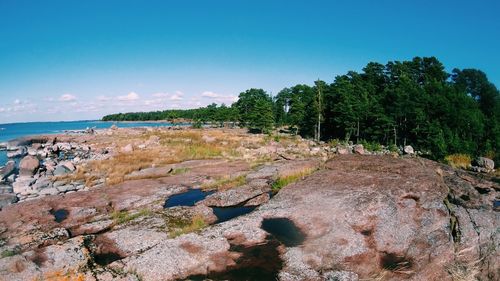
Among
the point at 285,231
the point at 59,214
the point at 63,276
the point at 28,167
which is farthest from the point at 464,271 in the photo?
the point at 28,167

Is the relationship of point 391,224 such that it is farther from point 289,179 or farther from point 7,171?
point 7,171

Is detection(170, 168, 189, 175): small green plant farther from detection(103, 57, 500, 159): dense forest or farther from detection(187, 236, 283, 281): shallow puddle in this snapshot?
detection(103, 57, 500, 159): dense forest

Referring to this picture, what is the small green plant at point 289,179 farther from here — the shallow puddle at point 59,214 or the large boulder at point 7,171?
the large boulder at point 7,171

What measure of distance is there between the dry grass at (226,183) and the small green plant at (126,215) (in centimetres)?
506

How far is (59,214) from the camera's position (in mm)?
14594

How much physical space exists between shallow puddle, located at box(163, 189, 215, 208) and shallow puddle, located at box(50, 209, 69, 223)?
4.65m

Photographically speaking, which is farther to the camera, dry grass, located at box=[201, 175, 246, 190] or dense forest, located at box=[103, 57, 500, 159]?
dense forest, located at box=[103, 57, 500, 159]

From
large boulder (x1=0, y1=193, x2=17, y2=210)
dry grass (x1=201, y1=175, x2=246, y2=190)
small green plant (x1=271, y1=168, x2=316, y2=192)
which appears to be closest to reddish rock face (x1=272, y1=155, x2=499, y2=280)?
small green plant (x1=271, y1=168, x2=316, y2=192)

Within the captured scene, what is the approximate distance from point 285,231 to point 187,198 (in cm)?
760

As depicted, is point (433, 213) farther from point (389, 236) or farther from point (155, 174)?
point (155, 174)

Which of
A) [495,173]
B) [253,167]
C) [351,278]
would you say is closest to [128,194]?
[253,167]

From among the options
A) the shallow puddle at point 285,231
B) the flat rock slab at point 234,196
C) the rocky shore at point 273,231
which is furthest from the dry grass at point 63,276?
the flat rock slab at point 234,196

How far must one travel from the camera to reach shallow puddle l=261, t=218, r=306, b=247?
1074 centimetres

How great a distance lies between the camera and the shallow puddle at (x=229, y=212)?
1366 centimetres
